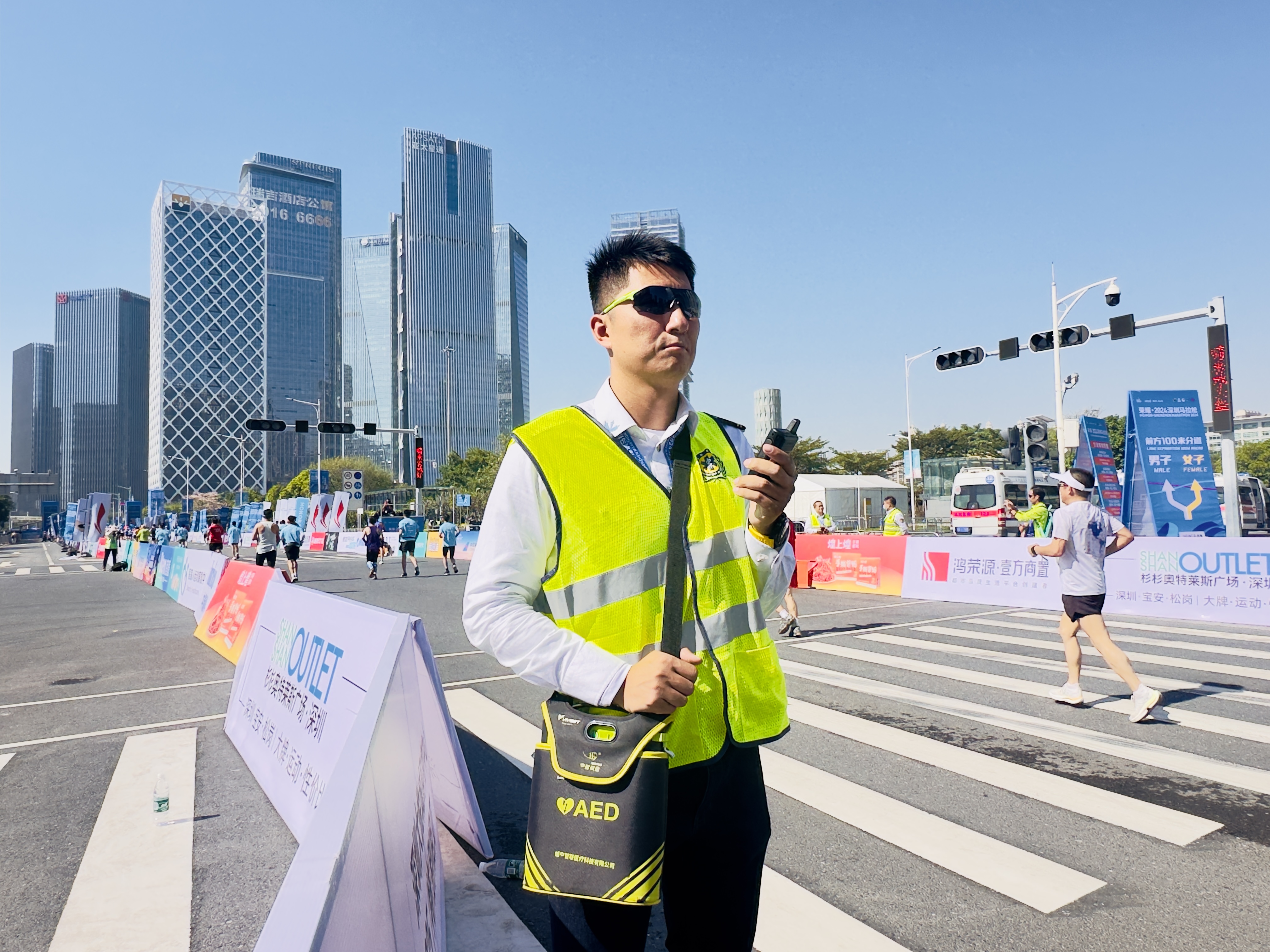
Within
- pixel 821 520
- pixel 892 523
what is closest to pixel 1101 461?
pixel 892 523

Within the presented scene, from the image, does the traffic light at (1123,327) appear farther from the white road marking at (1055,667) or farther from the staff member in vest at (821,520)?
the white road marking at (1055,667)

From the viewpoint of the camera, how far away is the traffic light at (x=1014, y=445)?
1584 cm

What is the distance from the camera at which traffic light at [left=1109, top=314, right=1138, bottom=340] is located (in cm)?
1780

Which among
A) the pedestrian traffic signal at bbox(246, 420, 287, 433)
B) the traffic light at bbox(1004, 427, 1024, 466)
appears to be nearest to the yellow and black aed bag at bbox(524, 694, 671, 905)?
the traffic light at bbox(1004, 427, 1024, 466)

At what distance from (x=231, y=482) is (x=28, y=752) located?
A: 15977 centimetres

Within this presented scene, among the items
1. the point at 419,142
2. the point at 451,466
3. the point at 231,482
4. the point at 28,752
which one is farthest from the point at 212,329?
the point at 28,752

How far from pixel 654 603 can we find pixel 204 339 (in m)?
160

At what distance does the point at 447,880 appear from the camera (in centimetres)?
340

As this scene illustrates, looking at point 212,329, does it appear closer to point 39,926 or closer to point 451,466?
point 451,466

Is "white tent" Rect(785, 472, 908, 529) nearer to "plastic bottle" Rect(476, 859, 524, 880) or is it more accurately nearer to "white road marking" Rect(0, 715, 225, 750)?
"white road marking" Rect(0, 715, 225, 750)

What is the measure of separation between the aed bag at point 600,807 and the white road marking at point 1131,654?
297 inches

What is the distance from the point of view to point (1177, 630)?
391 inches

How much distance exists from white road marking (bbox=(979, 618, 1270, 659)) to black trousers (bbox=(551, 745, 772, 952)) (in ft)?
26.0

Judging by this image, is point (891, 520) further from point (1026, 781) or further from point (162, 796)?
point (162, 796)
